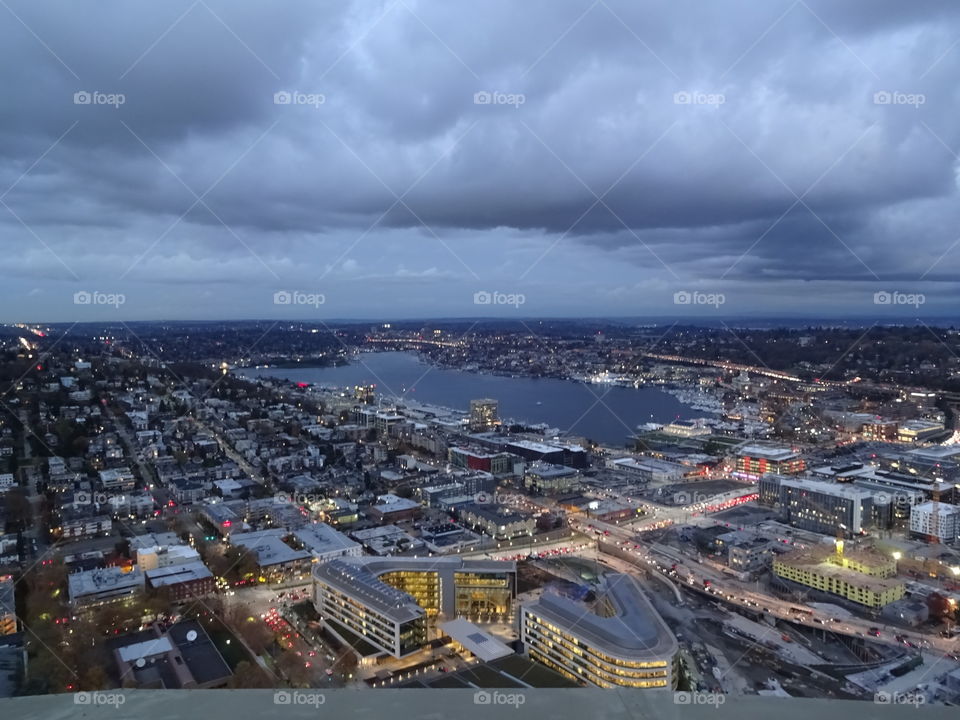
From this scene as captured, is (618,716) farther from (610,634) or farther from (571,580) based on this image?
(571,580)

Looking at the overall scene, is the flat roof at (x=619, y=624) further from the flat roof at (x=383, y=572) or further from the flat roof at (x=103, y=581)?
the flat roof at (x=103, y=581)

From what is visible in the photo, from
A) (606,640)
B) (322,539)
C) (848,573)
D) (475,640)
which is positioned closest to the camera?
(606,640)

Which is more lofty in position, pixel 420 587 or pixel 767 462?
pixel 767 462

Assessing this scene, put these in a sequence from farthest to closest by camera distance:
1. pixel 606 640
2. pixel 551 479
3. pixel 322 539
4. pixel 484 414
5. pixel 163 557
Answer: pixel 484 414 < pixel 551 479 < pixel 322 539 < pixel 163 557 < pixel 606 640

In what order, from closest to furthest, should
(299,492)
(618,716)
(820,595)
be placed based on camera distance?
(618,716) < (820,595) < (299,492)

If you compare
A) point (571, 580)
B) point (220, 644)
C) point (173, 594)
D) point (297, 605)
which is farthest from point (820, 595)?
point (173, 594)

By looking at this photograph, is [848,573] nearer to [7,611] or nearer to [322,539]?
[322,539]

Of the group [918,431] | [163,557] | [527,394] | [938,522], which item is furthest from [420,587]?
[527,394]

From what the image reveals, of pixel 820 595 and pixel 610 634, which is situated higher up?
pixel 610 634

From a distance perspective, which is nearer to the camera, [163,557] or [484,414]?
[163,557]
